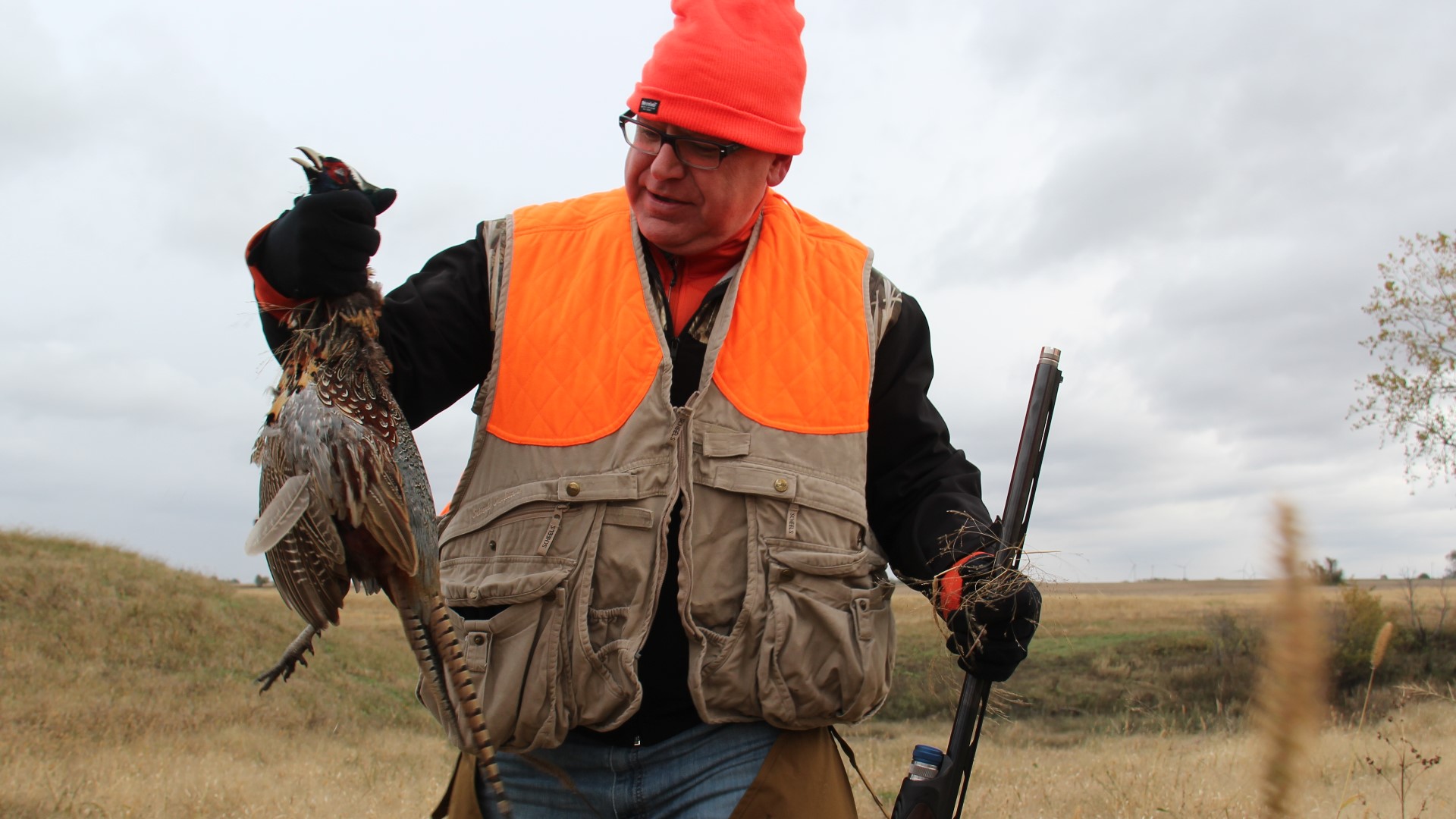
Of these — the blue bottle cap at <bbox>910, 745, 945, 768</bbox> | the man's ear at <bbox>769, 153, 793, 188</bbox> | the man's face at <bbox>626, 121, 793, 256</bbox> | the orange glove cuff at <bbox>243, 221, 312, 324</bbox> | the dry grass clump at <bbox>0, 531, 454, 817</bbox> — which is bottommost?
the dry grass clump at <bbox>0, 531, 454, 817</bbox>

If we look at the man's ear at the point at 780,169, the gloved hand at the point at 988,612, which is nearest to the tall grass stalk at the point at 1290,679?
the gloved hand at the point at 988,612

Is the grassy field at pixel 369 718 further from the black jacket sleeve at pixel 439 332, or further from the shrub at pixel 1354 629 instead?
the black jacket sleeve at pixel 439 332

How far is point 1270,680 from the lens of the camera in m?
0.55

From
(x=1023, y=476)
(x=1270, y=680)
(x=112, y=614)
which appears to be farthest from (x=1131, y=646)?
(x=1270, y=680)

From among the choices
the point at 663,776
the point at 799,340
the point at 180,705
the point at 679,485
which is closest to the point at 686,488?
the point at 679,485

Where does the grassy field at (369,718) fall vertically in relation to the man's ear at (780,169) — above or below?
below

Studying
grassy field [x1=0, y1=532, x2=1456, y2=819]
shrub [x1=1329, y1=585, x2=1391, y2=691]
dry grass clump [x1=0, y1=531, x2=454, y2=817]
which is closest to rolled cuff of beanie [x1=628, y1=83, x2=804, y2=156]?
grassy field [x1=0, y1=532, x2=1456, y2=819]

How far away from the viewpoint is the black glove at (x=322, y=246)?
7.81 feet

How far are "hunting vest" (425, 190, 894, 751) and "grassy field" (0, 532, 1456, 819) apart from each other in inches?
25.9

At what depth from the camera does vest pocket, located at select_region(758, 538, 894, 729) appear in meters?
2.88

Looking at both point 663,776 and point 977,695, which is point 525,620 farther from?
point 977,695

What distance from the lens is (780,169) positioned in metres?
3.47

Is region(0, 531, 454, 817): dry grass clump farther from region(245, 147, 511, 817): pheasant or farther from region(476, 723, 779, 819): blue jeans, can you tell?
region(245, 147, 511, 817): pheasant

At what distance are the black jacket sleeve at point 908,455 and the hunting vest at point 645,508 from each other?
0.18m
